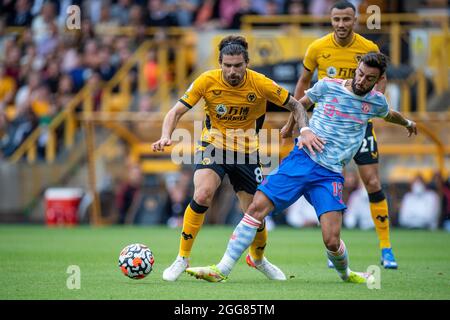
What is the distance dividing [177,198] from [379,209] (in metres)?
9.24

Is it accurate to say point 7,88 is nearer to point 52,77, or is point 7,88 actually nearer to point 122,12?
point 52,77

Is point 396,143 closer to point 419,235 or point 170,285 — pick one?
point 419,235

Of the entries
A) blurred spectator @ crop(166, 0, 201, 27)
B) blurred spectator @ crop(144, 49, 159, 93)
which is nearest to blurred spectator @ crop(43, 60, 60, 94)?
blurred spectator @ crop(144, 49, 159, 93)

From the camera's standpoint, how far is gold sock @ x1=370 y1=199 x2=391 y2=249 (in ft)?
35.7

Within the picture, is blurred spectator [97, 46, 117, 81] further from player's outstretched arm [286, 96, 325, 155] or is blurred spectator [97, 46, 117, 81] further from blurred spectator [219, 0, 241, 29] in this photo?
player's outstretched arm [286, 96, 325, 155]

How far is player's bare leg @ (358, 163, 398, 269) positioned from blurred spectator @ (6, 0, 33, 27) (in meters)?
15.8

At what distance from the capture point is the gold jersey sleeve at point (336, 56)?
35.5 feet

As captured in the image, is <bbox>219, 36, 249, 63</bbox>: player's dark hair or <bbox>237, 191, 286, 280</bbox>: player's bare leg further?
<bbox>237, 191, 286, 280</bbox>: player's bare leg

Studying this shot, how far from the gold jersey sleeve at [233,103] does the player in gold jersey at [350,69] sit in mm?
1188

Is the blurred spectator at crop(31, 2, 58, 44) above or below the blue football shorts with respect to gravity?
above

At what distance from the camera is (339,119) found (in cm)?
896

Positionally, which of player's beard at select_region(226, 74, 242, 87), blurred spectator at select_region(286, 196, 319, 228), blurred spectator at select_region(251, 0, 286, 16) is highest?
blurred spectator at select_region(251, 0, 286, 16)

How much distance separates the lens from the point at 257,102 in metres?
9.63

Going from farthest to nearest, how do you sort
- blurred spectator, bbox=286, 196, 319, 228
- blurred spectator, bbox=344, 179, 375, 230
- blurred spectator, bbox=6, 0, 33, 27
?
1. blurred spectator, bbox=6, 0, 33, 27
2. blurred spectator, bbox=286, 196, 319, 228
3. blurred spectator, bbox=344, 179, 375, 230
